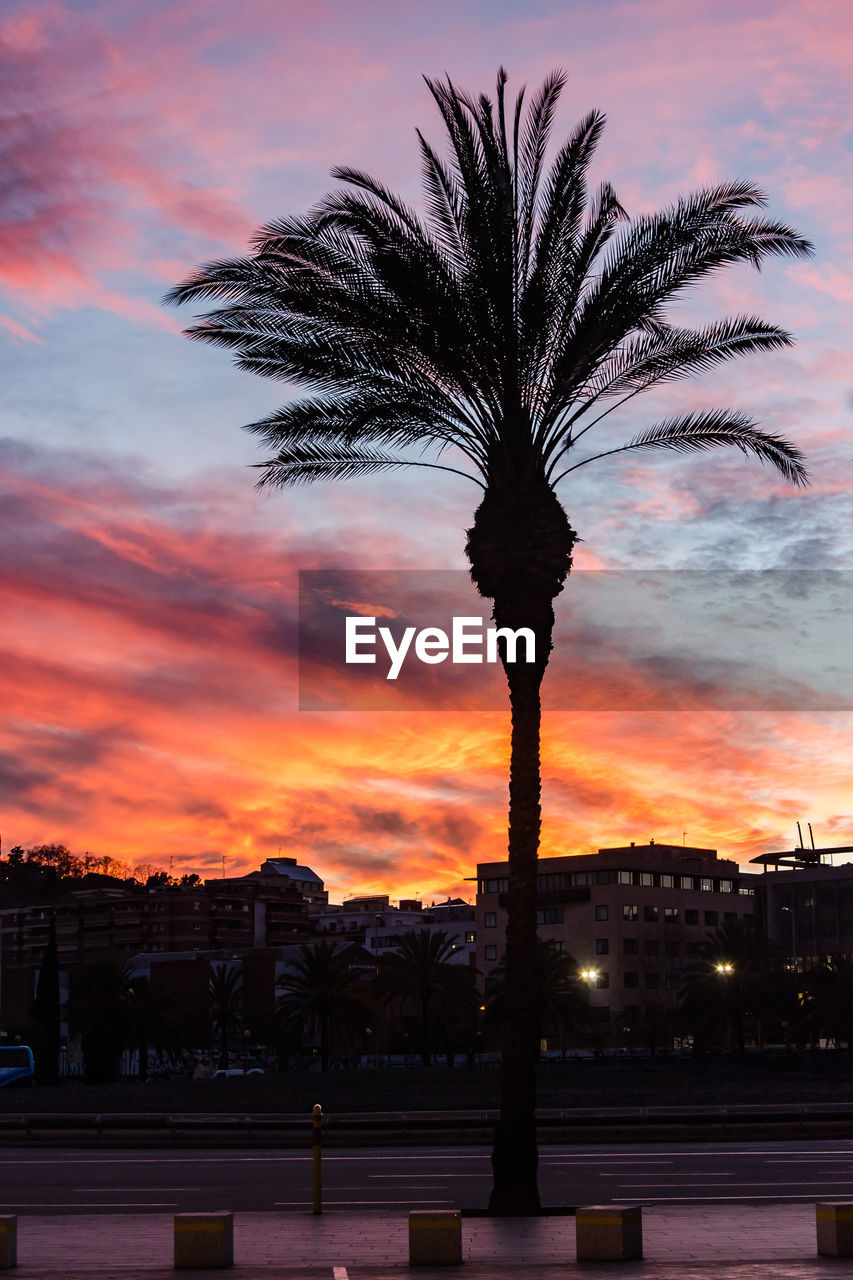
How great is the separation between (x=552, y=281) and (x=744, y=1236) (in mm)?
11365

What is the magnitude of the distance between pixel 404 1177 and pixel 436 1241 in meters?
10.1

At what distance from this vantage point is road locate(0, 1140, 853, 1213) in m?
19.1

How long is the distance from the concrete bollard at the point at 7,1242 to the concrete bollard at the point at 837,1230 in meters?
6.68

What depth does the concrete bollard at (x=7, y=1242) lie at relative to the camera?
1239 cm

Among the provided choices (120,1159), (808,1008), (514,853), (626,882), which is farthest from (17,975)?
(514,853)

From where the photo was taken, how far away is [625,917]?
128875 mm

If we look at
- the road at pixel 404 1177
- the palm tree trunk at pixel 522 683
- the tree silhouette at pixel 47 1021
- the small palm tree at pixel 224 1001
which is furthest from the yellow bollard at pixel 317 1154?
the small palm tree at pixel 224 1001

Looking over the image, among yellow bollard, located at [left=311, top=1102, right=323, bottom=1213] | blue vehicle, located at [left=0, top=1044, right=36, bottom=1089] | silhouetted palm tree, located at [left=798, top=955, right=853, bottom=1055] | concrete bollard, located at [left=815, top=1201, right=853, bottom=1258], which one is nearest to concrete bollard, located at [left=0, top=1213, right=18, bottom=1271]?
yellow bollard, located at [left=311, top=1102, right=323, bottom=1213]

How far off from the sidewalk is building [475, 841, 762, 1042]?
10536cm

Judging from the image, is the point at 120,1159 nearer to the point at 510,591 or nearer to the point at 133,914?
the point at 510,591

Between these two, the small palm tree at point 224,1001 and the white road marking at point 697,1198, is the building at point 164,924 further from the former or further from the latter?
the white road marking at point 697,1198

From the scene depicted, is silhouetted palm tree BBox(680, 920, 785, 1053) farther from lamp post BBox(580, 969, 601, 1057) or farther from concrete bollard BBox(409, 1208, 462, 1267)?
concrete bollard BBox(409, 1208, 462, 1267)

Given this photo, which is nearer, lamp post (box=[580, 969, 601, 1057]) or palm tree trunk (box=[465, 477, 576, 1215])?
palm tree trunk (box=[465, 477, 576, 1215])

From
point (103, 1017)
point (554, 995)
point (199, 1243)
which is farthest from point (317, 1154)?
point (103, 1017)
